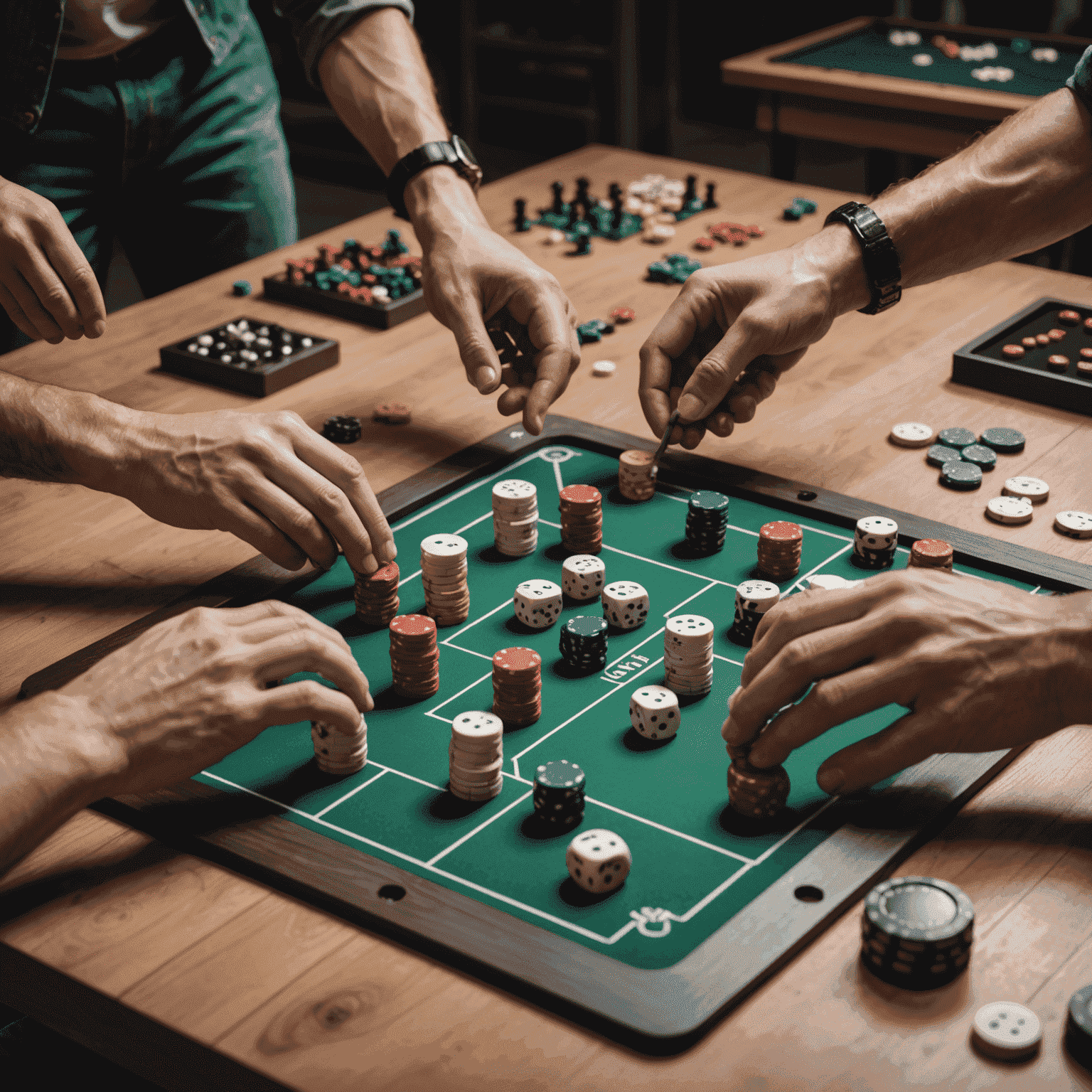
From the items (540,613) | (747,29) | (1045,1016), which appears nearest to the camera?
(1045,1016)

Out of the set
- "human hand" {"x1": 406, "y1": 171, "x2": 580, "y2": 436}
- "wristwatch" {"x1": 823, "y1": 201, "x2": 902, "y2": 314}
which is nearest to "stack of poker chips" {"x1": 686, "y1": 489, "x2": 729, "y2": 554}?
"human hand" {"x1": 406, "y1": 171, "x2": 580, "y2": 436}

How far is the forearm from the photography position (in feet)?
4.48

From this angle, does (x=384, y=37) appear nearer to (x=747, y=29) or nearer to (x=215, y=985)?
(x=215, y=985)

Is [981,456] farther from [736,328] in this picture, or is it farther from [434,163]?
[434,163]

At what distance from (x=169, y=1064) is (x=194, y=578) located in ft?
2.85

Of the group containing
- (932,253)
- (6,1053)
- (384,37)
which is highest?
(384,37)

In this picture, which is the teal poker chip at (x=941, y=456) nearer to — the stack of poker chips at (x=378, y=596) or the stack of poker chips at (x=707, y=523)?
the stack of poker chips at (x=707, y=523)

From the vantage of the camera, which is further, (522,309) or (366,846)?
(522,309)

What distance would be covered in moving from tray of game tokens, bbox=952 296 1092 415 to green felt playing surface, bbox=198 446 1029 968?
0.63 metres

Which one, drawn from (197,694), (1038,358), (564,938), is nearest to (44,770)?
(197,694)

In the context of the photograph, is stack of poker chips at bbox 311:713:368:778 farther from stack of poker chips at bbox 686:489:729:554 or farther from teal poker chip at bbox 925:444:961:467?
teal poker chip at bbox 925:444:961:467

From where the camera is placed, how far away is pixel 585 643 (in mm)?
1711

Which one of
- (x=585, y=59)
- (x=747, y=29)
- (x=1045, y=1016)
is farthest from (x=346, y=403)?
(x=747, y=29)

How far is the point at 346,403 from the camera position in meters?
2.52
